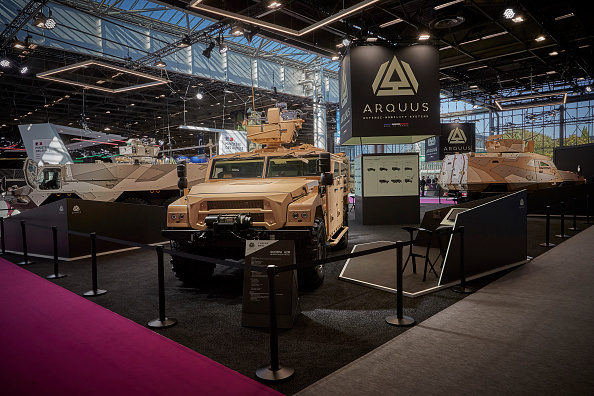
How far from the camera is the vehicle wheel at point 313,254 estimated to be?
16.3ft

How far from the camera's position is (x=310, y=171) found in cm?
630

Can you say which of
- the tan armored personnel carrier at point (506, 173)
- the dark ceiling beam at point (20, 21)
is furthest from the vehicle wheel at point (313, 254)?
the dark ceiling beam at point (20, 21)

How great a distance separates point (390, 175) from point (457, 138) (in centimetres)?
1255

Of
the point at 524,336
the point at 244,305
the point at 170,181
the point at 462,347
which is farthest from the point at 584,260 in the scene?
the point at 170,181

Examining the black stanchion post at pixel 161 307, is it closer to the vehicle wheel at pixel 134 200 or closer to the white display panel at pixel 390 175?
the vehicle wheel at pixel 134 200

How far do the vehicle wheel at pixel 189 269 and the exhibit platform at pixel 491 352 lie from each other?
3.19 m

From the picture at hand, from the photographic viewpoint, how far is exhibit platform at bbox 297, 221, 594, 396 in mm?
2777

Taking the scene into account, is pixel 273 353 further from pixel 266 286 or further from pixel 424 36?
pixel 424 36

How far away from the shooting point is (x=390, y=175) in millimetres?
12625

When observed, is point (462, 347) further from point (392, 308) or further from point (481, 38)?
point (481, 38)

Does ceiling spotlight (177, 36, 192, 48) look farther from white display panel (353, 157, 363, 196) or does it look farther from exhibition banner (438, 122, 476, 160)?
exhibition banner (438, 122, 476, 160)

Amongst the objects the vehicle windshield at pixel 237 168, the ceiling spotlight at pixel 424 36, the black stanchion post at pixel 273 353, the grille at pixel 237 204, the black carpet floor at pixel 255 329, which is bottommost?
the black carpet floor at pixel 255 329

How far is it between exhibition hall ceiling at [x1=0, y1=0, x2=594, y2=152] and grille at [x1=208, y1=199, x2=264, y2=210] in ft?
6.08

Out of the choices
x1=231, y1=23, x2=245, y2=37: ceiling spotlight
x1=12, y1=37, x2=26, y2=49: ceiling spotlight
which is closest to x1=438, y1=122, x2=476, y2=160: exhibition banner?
x1=231, y1=23, x2=245, y2=37: ceiling spotlight
